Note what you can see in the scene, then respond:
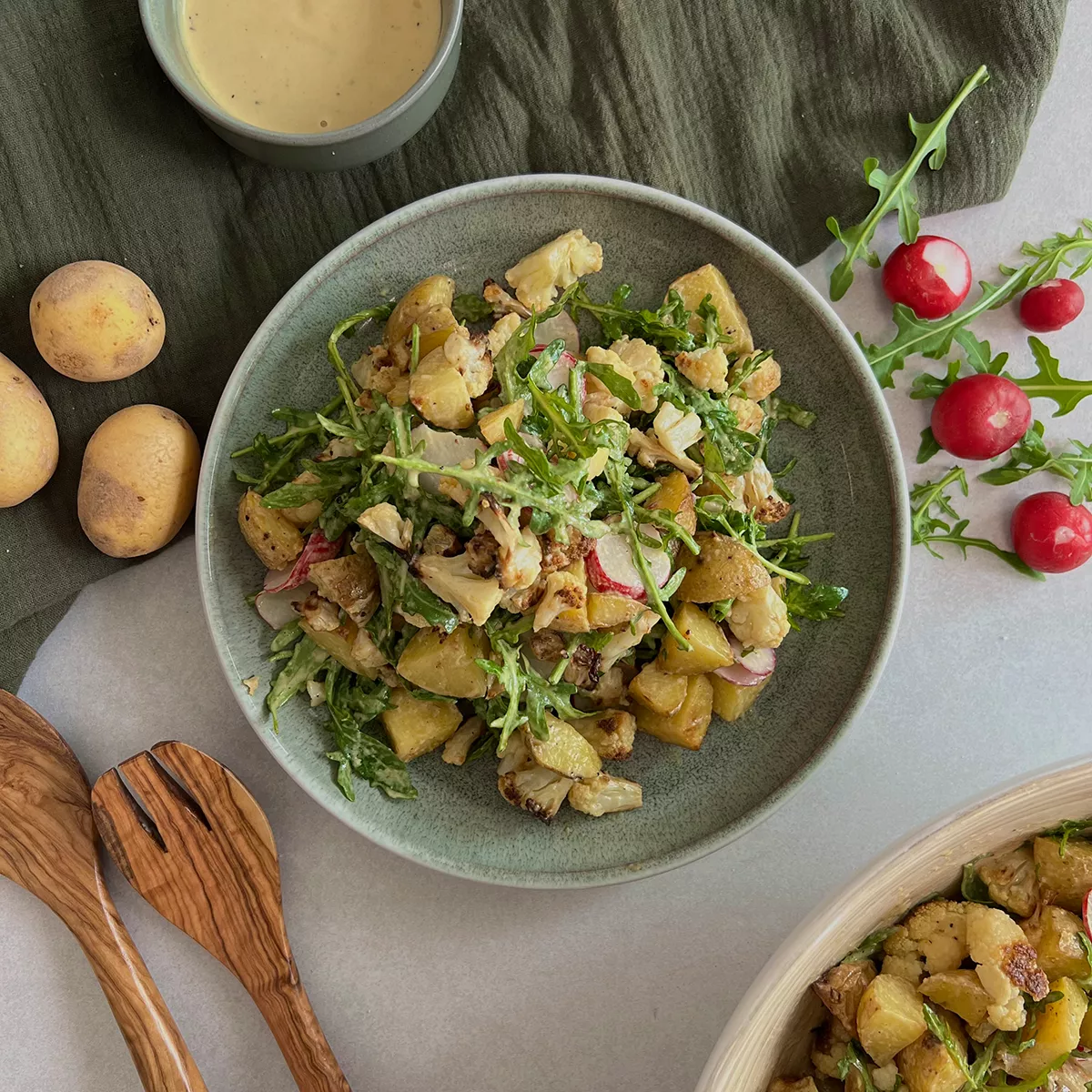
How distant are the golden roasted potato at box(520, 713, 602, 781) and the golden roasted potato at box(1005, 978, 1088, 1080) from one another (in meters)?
0.89

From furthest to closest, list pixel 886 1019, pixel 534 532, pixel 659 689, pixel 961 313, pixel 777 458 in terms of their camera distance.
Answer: pixel 961 313 → pixel 777 458 → pixel 659 689 → pixel 886 1019 → pixel 534 532

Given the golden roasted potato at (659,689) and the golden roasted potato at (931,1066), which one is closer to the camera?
the golden roasted potato at (931,1066)

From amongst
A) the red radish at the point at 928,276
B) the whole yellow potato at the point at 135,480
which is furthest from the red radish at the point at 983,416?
the whole yellow potato at the point at 135,480

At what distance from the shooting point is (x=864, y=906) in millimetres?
1749

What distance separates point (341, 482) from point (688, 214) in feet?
2.68

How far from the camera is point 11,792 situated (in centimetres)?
206

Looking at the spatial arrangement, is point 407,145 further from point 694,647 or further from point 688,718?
point 688,718

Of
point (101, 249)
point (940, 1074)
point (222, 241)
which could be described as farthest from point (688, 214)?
point (940, 1074)

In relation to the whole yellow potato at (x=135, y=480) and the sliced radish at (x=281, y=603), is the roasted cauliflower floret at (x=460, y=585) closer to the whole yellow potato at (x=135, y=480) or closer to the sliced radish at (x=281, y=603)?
the sliced radish at (x=281, y=603)

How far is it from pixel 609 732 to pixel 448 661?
0.35 meters

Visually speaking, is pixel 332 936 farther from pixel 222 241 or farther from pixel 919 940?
pixel 222 241

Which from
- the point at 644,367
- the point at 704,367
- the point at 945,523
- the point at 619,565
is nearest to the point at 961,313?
the point at 945,523

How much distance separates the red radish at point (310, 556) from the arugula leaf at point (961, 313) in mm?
1159

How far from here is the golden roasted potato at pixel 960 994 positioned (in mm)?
1739
